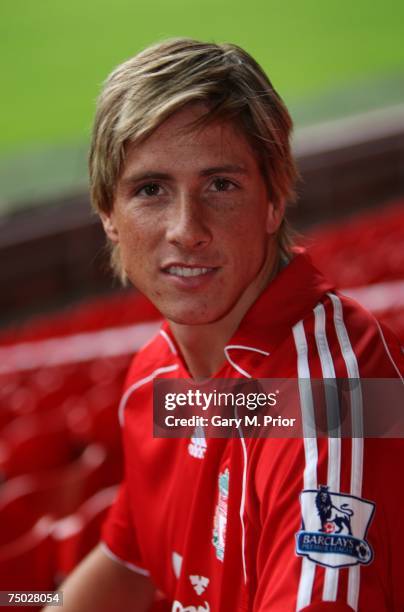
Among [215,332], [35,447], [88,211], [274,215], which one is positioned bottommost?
[88,211]

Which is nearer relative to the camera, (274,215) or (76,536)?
(274,215)

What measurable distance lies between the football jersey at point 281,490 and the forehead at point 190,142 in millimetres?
126

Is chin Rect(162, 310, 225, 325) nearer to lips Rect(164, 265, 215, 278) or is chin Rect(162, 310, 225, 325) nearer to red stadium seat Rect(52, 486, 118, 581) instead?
lips Rect(164, 265, 215, 278)

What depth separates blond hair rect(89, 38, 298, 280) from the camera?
652 mm

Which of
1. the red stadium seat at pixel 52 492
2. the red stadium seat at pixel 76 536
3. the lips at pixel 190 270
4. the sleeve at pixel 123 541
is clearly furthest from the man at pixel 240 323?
the red stadium seat at pixel 52 492

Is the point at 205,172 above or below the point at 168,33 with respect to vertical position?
below

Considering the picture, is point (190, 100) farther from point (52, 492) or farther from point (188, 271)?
point (52, 492)

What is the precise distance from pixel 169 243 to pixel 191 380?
0.53 feet

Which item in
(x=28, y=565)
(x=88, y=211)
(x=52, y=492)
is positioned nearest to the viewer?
(x=28, y=565)

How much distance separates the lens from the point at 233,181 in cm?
66

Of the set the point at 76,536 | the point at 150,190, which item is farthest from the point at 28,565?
the point at 150,190

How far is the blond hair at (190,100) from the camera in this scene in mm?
652

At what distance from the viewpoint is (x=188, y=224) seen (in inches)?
25.4

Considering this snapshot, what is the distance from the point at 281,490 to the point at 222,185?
24cm
